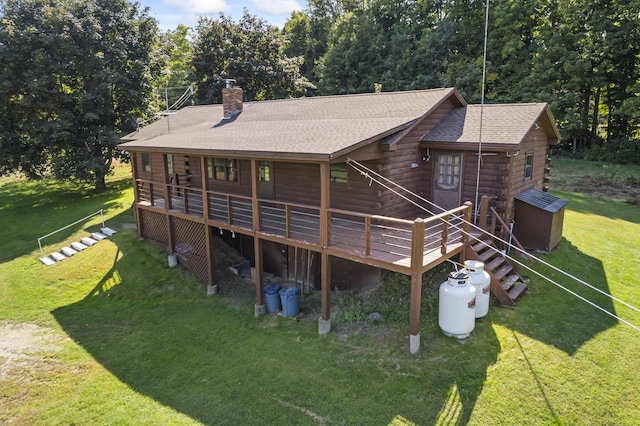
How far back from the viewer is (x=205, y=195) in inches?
498

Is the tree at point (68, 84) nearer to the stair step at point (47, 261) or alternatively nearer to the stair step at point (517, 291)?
the stair step at point (47, 261)

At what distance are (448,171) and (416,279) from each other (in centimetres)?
511

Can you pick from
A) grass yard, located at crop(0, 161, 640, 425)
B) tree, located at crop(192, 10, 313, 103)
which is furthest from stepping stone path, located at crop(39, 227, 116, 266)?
tree, located at crop(192, 10, 313, 103)

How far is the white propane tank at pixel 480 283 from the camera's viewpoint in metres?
9.41

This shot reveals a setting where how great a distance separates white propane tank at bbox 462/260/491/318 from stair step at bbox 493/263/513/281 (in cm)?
101

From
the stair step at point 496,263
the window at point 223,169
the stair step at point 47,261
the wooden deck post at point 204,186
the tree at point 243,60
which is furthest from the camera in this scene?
the tree at point 243,60

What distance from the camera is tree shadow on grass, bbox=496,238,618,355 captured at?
30.2 ft

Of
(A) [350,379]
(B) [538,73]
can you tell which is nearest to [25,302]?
(A) [350,379]

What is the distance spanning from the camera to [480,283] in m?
9.40

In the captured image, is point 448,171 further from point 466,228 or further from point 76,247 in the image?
point 76,247

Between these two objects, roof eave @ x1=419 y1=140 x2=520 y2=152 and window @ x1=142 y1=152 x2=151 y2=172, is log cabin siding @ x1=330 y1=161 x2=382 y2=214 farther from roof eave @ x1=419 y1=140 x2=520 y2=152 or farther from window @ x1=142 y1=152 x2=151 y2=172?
window @ x1=142 y1=152 x2=151 y2=172

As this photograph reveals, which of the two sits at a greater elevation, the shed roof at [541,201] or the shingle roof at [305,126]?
the shingle roof at [305,126]

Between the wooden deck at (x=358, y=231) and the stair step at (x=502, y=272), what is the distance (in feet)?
4.19

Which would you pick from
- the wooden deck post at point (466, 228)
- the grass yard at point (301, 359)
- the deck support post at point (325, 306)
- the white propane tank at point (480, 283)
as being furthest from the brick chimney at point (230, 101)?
the white propane tank at point (480, 283)
